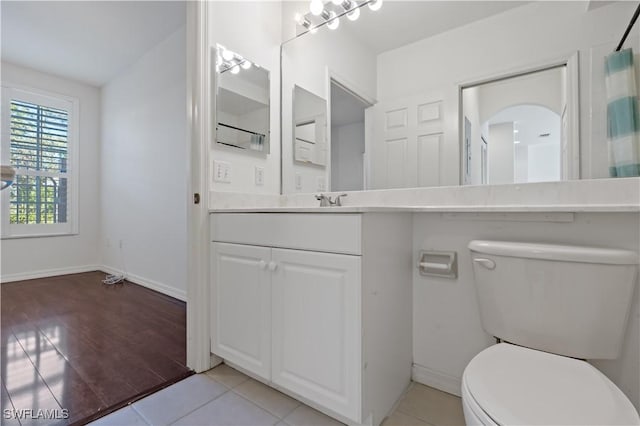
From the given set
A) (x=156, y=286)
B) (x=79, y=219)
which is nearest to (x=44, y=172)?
(x=79, y=219)

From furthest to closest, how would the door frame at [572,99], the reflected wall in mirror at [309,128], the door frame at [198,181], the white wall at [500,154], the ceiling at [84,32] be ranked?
the ceiling at [84,32]
the reflected wall in mirror at [309,128]
the door frame at [198,181]
the white wall at [500,154]
the door frame at [572,99]

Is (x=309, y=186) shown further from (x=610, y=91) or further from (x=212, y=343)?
(x=610, y=91)

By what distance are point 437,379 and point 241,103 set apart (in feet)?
5.62

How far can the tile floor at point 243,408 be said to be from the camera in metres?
1.16

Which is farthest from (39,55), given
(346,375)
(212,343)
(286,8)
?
(346,375)

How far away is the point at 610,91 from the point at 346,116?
111 cm

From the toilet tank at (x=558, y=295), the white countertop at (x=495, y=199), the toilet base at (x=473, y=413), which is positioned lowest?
the toilet base at (x=473, y=413)

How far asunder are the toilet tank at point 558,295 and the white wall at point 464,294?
146 millimetres

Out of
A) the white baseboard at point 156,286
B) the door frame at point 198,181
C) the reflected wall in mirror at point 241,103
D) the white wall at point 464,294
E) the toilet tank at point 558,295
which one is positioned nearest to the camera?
the toilet tank at point 558,295

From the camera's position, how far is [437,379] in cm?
137

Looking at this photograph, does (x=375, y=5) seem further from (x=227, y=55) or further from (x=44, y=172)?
(x=44, y=172)

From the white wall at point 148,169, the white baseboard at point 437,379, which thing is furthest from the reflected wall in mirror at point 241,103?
the white baseboard at point 437,379

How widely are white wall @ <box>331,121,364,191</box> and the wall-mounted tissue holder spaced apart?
0.50m

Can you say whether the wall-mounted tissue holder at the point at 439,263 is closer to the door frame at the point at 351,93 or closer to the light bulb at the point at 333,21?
the door frame at the point at 351,93
